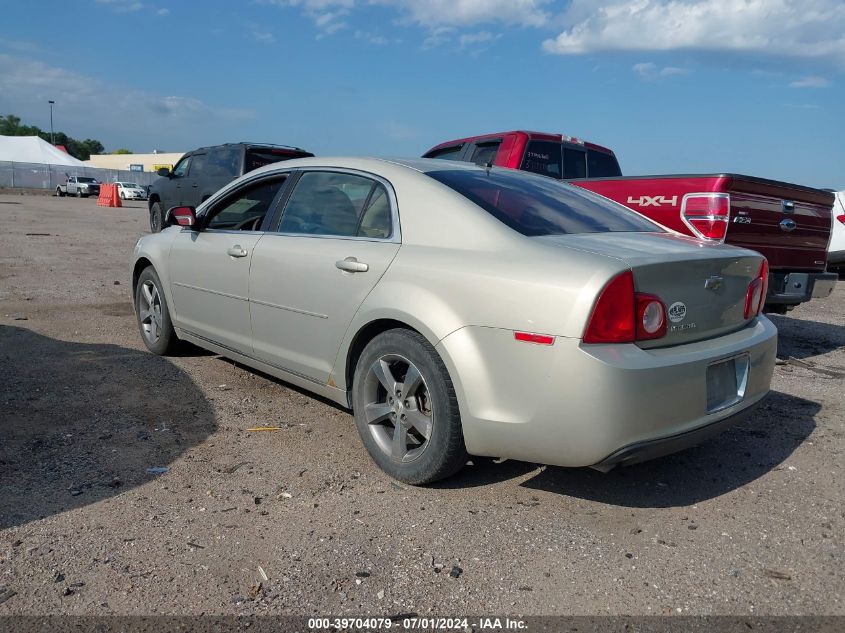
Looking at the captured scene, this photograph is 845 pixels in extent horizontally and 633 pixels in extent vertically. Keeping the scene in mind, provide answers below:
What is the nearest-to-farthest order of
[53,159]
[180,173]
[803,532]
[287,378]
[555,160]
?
[803,532]
[287,378]
[555,160]
[180,173]
[53,159]

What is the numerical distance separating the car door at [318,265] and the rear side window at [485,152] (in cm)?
442

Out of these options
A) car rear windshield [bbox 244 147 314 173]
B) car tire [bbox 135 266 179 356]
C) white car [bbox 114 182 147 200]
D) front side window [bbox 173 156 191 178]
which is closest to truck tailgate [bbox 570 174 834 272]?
car tire [bbox 135 266 179 356]

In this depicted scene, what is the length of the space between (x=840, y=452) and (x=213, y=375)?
4111 mm

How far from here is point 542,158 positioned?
8.37 m

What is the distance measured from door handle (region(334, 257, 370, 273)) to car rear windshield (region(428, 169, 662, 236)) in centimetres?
60

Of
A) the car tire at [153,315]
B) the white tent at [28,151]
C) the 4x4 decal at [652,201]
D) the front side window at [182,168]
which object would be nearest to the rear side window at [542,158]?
the 4x4 decal at [652,201]

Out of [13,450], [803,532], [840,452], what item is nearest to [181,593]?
[13,450]

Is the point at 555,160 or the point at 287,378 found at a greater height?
the point at 555,160

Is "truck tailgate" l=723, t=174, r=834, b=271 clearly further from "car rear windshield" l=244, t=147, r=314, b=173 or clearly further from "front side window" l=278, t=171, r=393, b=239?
"car rear windshield" l=244, t=147, r=314, b=173

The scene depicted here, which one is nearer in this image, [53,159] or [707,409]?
[707,409]

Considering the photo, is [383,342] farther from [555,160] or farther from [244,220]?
[555,160]

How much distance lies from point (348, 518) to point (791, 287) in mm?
4513

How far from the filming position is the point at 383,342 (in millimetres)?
3527

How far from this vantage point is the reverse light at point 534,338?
2.87 metres
